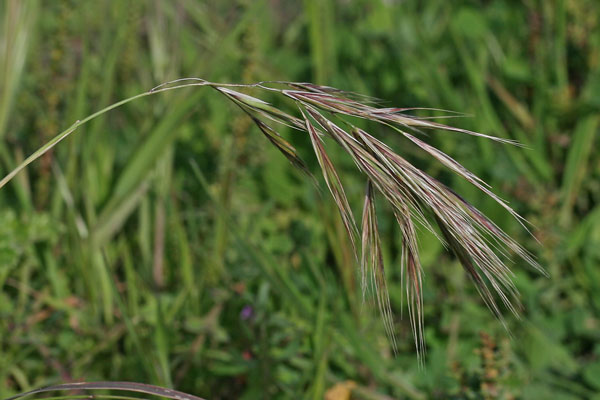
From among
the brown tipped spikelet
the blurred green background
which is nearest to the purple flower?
the blurred green background

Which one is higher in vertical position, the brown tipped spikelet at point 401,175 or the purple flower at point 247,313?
the brown tipped spikelet at point 401,175

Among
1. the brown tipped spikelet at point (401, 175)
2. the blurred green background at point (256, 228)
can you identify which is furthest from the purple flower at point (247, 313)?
the brown tipped spikelet at point (401, 175)

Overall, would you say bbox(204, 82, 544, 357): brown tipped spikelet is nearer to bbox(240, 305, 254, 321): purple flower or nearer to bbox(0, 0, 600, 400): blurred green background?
bbox(0, 0, 600, 400): blurred green background

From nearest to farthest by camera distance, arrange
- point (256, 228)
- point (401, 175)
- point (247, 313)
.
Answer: point (401, 175) → point (247, 313) → point (256, 228)

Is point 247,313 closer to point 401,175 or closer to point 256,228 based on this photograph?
point 256,228

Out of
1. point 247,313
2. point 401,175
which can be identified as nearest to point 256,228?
point 247,313

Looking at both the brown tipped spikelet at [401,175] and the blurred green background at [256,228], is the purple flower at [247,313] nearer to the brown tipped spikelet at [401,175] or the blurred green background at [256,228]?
the blurred green background at [256,228]

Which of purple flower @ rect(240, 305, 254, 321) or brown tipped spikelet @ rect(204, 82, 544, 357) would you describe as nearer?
brown tipped spikelet @ rect(204, 82, 544, 357)

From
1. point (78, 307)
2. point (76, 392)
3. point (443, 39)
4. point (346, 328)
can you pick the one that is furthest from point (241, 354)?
point (443, 39)

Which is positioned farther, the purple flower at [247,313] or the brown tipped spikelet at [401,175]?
the purple flower at [247,313]

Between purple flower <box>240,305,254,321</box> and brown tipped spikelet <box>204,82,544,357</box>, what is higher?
brown tipped spikelet <box>204,82,544,357</box>
